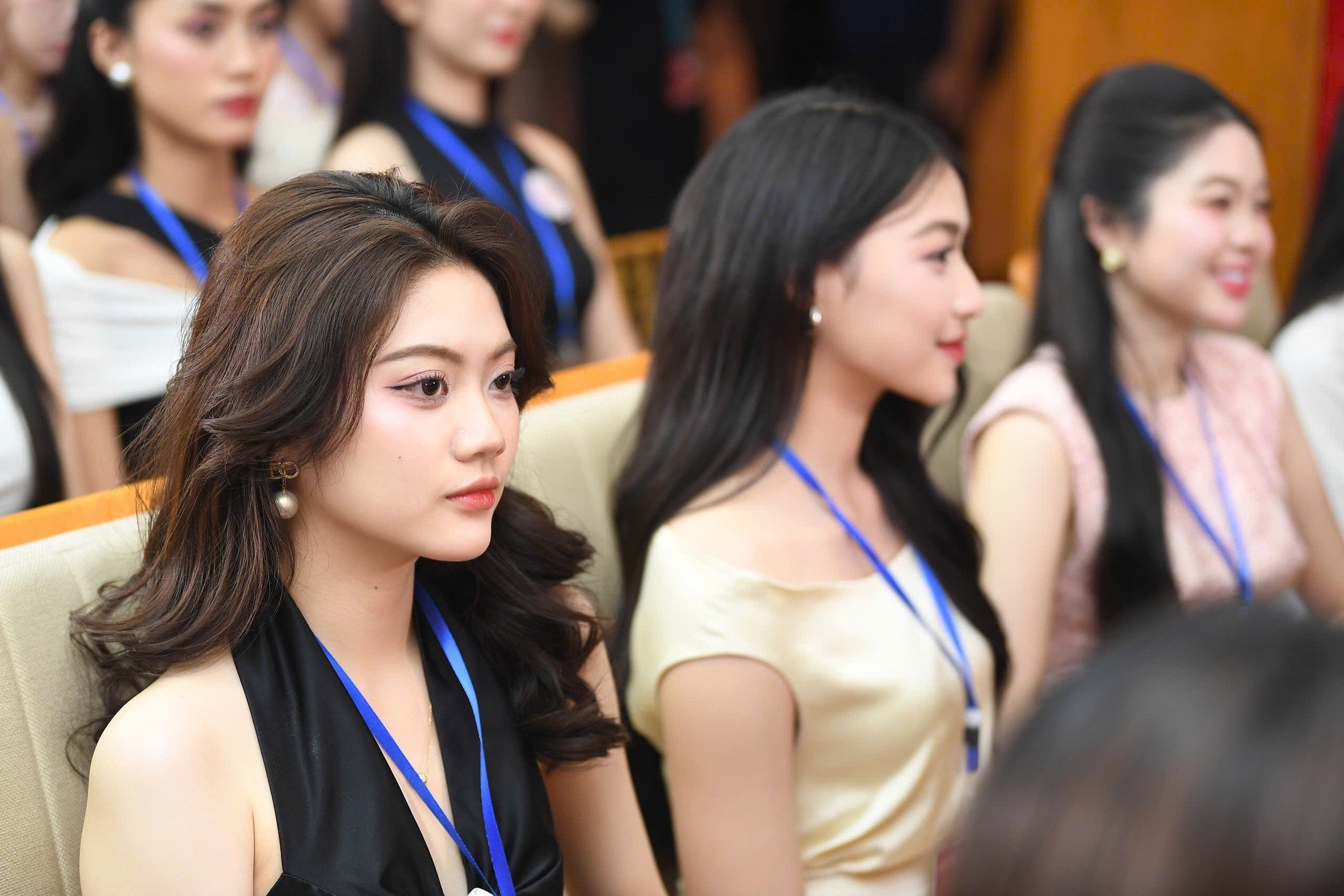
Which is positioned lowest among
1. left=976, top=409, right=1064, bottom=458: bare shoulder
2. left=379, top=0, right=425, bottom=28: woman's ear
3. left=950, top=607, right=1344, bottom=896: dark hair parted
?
left=976, top=409, right=1064, bottom=458: bare shoulder

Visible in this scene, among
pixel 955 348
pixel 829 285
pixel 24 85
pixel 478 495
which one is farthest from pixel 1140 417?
pixel 24 85

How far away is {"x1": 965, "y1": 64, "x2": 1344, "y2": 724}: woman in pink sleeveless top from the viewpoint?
2.18m

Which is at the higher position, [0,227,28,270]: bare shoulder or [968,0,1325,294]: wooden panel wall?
[0,227,28,270]: bare shoulder

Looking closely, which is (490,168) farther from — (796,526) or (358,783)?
(358,783)

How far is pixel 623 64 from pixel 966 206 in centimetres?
334

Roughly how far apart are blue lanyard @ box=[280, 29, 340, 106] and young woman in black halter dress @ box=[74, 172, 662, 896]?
2.17 meters

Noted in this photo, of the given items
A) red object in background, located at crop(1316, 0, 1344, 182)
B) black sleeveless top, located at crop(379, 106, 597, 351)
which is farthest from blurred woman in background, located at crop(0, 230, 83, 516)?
red object in background, located at crop(1316, 0, 1344, 182)

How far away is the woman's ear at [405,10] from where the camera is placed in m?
2.79

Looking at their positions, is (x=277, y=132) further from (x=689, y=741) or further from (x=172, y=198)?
(x=689, y=741)

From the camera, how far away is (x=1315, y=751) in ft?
1.95

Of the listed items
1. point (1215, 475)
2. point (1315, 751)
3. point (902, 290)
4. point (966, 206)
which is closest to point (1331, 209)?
point (1215, 475)

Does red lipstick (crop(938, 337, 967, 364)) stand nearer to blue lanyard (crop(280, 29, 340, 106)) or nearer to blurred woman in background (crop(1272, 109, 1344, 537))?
blurred woman in background (crop(1272, 109, 1344, 537))

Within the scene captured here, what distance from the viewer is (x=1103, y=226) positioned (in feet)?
7.77

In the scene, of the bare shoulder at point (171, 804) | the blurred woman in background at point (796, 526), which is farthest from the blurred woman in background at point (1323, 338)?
the bare shoulder at point (171, 804)
